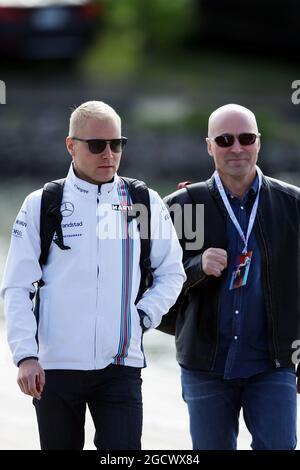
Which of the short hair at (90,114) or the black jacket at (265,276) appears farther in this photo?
the black jacket at (265,276)

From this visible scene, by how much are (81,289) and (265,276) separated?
0.79m

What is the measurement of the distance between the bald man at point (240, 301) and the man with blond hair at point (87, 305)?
367 millimetres

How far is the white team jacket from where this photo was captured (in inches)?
183

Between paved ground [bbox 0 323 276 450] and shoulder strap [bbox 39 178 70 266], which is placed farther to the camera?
paved ground [bbox 0 323 276 450]

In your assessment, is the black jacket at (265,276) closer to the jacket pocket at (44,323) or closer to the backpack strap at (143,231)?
the backpack strap at (143,231)

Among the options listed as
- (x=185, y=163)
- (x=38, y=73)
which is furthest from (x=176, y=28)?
(x=185, y=163)

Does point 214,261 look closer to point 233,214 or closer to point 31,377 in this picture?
point 233,214

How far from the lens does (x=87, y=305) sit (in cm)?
466

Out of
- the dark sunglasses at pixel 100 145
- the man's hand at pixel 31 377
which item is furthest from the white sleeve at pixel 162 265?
the man's hand at pixel 31 377

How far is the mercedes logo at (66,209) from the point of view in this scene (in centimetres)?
474

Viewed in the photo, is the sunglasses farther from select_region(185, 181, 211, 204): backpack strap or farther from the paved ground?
the paved ground

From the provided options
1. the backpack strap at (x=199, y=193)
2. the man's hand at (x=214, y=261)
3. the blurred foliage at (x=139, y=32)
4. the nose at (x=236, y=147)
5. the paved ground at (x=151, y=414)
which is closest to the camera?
the man's hand at (x=214, y=261)

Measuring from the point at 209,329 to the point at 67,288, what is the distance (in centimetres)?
71

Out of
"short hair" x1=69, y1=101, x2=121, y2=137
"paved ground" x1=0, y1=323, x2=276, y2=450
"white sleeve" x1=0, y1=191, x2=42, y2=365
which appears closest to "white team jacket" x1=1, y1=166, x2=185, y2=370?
"white sleeve" x1=0, y1=191, x2=42, y2=365
